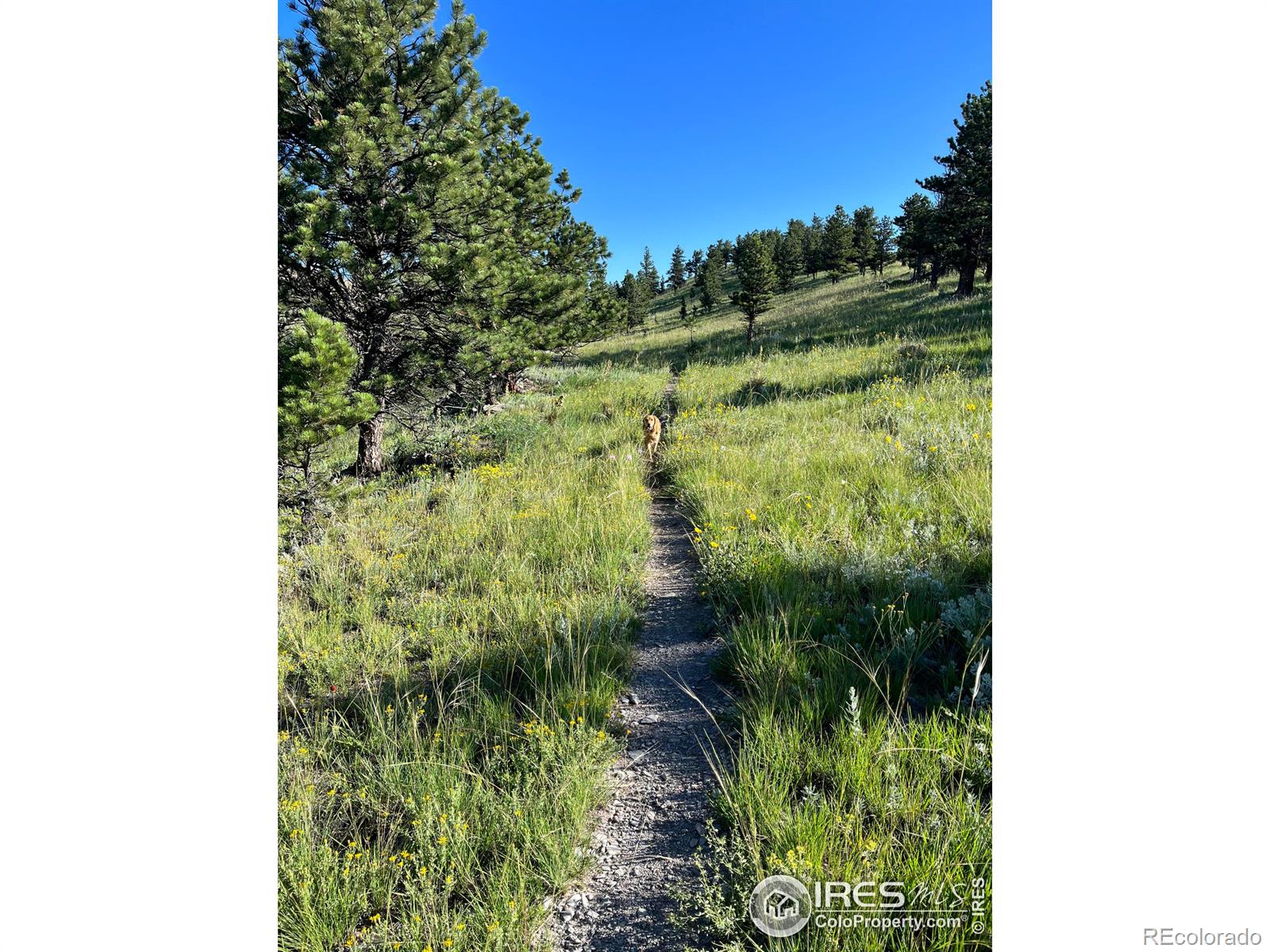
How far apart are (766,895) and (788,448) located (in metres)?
4.92

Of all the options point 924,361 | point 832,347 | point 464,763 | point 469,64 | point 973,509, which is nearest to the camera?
point 464,763

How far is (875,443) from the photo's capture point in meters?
5.43

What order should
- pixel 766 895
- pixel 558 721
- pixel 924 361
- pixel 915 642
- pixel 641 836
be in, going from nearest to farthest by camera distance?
pixel 766 895
pixel 641 836
pixel 558 721
pixel 915 642
pixel 924 361

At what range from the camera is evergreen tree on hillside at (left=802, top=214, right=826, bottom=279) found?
60041 mm

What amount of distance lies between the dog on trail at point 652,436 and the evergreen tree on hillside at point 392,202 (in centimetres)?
251

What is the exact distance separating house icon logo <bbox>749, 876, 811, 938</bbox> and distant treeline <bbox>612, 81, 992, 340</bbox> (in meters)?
9.57

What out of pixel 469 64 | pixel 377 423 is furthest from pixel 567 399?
pixel 469 64

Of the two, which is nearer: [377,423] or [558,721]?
[558,721]

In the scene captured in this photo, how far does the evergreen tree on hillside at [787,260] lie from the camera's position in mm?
52625

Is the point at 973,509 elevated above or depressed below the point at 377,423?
below

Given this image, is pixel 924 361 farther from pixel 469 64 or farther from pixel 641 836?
pixel 641 836

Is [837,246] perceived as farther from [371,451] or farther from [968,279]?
[371,451]

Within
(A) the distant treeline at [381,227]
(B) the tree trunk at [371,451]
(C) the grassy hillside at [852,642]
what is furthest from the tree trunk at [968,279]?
(B) the tree trunk at [371,451]

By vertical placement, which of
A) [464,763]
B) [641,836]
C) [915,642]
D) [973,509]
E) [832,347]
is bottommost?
[641,836]
